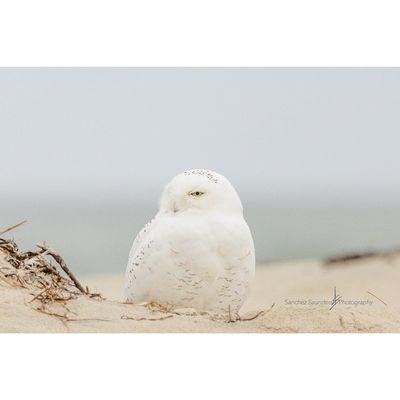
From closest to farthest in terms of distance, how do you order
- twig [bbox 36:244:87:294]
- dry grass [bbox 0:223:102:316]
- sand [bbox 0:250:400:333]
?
sand [bbox 0:250:400:333] < dry grass [bbox 0:223:102:316] < twig [bbox 36:244:87:294]

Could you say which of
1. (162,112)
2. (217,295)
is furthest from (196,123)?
(217,295)

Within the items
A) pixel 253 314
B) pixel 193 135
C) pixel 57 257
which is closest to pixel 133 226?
pixel 57 257

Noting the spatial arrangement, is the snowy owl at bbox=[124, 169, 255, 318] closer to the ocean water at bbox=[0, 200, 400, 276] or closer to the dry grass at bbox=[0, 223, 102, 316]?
the ocean water at bbox=[0, 200, 400, 276]

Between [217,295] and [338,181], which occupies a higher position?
[338,181]

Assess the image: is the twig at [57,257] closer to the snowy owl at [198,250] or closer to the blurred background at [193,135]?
the blurred background at [193,135]

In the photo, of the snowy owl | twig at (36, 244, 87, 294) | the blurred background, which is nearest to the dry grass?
twig at (36, 244, 87, 294)

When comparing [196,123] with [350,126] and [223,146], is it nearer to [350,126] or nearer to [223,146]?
[223,146]

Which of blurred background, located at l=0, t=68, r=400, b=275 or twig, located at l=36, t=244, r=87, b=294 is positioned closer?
blurred background, located at l=0, t=68, r=400, b=275
